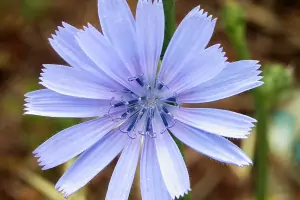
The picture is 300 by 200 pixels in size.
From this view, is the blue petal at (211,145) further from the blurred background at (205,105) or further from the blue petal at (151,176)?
the blurred background at (205,105)

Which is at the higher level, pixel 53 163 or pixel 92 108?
pixel 92 108

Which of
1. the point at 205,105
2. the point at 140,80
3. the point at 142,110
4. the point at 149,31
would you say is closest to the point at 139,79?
the point at 140,80

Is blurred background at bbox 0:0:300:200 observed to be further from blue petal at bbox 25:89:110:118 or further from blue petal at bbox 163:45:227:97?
blue petal at bbox 163:45:227:97

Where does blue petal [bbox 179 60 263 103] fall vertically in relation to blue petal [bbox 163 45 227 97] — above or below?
below

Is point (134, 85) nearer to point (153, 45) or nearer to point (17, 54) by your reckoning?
point (153, 45)

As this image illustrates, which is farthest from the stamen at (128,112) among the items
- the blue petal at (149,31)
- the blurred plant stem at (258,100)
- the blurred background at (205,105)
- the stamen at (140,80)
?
the blurred background at (205,105)

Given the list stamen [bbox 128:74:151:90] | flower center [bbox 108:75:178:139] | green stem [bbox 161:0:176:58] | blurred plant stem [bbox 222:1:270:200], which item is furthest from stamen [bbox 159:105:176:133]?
blurred plant stem [bbox 222:1:270:200]

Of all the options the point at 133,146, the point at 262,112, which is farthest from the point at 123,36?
the point at 262,112
